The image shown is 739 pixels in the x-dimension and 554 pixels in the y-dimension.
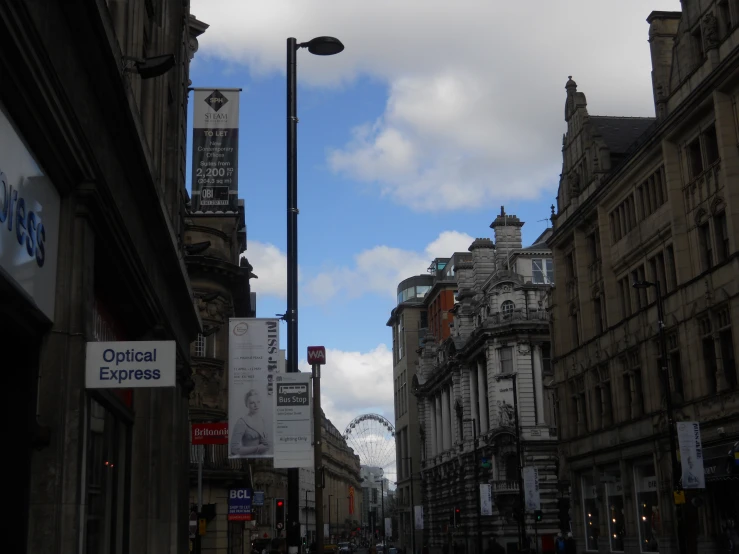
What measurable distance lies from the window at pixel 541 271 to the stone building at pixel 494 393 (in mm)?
95

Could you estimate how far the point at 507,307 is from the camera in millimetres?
80688

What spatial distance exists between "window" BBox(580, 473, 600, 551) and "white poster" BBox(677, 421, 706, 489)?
17.0 metres

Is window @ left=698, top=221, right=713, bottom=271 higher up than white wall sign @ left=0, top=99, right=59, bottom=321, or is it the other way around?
window @ left=698, top=221, right=713, bottom=271

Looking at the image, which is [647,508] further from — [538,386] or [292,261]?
[538,386]

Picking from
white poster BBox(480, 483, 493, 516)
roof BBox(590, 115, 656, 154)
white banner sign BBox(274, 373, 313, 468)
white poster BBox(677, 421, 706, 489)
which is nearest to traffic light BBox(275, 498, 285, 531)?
white banner sign BBox(274, 373, 313, 468)

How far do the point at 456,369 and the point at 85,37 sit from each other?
83.1 m

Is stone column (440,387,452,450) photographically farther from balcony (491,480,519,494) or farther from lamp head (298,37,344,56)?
lamp head (298,37,344,56)

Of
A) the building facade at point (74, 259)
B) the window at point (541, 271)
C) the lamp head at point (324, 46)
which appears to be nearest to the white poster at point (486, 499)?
the window at point (541, 271)

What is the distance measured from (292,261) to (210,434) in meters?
12.3

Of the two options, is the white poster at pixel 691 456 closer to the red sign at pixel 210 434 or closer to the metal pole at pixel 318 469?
the red sign at pixel 210 434

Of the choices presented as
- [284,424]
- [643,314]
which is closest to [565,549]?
[643,314]

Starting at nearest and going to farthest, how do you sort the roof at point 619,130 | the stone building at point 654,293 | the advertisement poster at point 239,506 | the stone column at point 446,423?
the advertisement poster at point 239,506 < the stone building at point 654,293 < the roof at point 619,130 < the stone column at point 446,423

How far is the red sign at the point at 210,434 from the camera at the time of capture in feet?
91.5

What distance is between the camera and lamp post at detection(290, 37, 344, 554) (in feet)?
54.6
